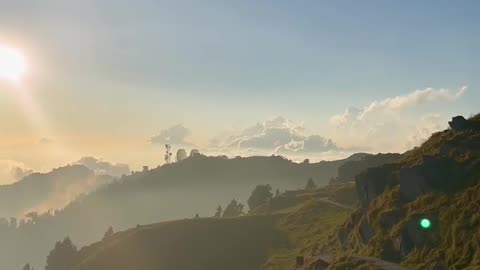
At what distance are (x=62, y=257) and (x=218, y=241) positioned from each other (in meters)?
62.4

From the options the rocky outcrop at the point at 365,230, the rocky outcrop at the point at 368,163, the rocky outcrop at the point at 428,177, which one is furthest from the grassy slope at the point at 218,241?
the rocky outcrop at the point at 428,177

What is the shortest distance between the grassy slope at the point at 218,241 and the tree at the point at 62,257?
5416 mm

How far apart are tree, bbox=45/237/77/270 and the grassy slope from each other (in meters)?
5.42

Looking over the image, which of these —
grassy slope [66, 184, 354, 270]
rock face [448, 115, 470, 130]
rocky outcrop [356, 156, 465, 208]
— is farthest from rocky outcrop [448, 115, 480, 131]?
grassy slope [66, 184, 354, 270]

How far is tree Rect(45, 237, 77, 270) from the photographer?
160 meters

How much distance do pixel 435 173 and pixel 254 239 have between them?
262 feet

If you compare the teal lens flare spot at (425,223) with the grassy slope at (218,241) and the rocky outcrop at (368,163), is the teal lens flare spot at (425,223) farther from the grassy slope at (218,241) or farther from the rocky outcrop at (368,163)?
the rocky outcrop at (368,163)

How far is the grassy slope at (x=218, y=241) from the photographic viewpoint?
122688mm

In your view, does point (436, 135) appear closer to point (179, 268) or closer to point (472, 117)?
point (472, 117)

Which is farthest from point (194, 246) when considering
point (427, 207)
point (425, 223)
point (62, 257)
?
point (425, 223)

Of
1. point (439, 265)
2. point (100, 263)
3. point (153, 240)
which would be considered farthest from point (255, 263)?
point (439, 265)

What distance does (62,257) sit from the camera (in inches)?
6363

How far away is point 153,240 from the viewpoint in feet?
472

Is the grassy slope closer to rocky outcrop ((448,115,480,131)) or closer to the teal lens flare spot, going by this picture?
rocky outcrop ((448,115,480,131))
